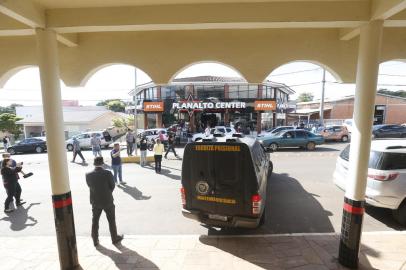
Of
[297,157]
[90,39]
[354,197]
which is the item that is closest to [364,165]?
[354,197]

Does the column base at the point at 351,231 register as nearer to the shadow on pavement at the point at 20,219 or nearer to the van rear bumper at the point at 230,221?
the van rear bumper at the point at 230,221

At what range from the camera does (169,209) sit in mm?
7094

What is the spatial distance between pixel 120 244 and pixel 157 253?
91cm

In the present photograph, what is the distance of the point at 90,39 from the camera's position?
5004mm

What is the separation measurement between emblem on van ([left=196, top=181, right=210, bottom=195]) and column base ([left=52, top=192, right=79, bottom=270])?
2341 mm

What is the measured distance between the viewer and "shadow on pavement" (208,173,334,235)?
5684mm

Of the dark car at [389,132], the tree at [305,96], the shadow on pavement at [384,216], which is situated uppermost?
the tree at [305,96]

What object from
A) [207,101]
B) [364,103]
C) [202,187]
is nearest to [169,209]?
[202,187]

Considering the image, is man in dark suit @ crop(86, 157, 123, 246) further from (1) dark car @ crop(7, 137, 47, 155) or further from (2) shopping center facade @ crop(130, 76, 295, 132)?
(2) shopping center facade @ crop(130, 76, 295, 132)

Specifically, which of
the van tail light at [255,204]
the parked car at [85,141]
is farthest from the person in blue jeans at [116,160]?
the parked car at [85,141]

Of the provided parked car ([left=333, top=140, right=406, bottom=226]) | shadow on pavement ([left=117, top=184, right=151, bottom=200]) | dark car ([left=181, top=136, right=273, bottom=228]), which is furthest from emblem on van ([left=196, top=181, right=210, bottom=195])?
parked car ([left=333, top=140, right=406, bottom=226])

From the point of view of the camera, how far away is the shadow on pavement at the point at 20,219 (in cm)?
626

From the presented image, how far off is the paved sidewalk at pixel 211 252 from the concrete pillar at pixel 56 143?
19.3 inches

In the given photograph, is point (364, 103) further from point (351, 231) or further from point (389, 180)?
point (389, 180)
